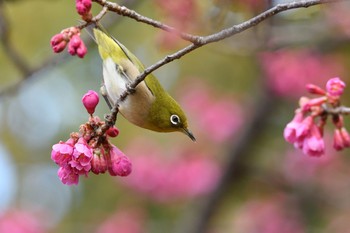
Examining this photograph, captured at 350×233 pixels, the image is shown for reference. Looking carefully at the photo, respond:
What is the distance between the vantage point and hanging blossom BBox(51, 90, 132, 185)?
8.55 ft

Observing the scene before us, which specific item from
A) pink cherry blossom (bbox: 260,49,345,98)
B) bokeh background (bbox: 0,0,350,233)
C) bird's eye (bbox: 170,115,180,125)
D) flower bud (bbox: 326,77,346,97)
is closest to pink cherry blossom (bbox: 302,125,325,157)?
flower bud (bbox: 326,77,346,97)

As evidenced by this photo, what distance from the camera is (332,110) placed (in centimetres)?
316

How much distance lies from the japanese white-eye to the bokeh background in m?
1.04

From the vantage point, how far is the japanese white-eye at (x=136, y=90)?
10.8ft

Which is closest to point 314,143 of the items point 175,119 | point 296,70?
point 175,119

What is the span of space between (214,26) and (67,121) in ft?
19.7

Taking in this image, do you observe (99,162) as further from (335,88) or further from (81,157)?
(335,88)

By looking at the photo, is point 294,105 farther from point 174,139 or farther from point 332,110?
point 332,110

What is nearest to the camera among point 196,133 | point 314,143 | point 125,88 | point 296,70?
point 314,143

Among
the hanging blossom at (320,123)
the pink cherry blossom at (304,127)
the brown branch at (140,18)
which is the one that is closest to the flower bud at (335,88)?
the hanging blossom at (320,123)

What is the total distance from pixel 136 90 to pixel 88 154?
77 centimetres

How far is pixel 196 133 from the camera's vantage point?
345 inches

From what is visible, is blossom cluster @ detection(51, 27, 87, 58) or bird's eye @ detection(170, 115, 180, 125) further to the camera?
bird's eye @ detection(170, 115, 180, 125)

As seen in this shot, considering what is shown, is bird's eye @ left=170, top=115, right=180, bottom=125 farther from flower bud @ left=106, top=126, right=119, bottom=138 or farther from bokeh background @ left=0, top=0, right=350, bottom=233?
bokeh background @ left=0, top=0, right=350, bottom=233
